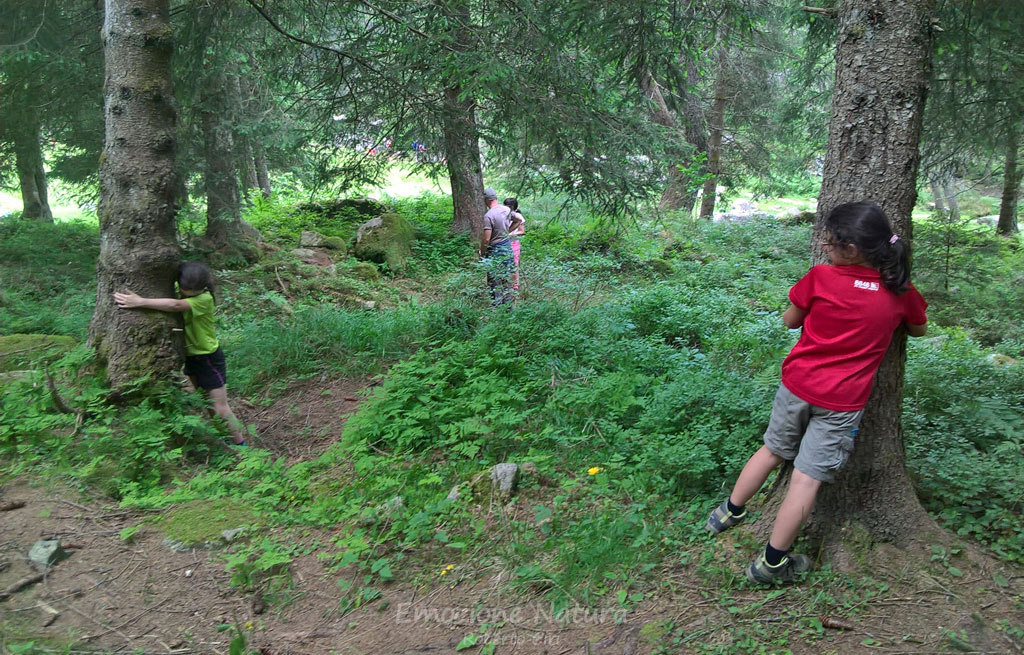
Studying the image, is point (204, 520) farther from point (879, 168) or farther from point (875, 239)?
point (879, 168)

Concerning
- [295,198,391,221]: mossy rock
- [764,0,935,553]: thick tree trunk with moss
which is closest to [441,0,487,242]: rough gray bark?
[764,0,935,553]: thick tree trunk with moss

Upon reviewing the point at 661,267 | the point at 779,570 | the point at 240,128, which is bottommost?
the point at 779,570

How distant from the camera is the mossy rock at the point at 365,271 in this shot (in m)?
12.0

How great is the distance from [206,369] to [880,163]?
5.11 m

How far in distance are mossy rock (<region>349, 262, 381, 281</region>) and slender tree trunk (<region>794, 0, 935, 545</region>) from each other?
9.74m

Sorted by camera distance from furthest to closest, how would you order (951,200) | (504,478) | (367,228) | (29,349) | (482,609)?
(951,200) → (367,228) → (29,349) → (504,478) → (482,609)

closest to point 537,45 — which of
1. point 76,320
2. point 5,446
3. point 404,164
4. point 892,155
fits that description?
point 404,164

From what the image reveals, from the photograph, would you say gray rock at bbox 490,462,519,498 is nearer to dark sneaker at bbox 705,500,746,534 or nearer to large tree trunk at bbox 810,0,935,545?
dark sneaker at bbox 705,500,746,534

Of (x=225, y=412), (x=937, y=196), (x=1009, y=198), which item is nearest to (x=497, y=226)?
(x=225, y=412)

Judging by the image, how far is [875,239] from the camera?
9.35 feet

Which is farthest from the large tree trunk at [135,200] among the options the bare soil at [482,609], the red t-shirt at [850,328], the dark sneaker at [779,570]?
the red t-shirt at [850,328]

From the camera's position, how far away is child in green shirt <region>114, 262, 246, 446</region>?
5.19 m

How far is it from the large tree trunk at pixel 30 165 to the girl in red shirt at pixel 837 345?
12418 mm

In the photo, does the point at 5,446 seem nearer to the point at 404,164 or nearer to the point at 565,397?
the point at 565,397
